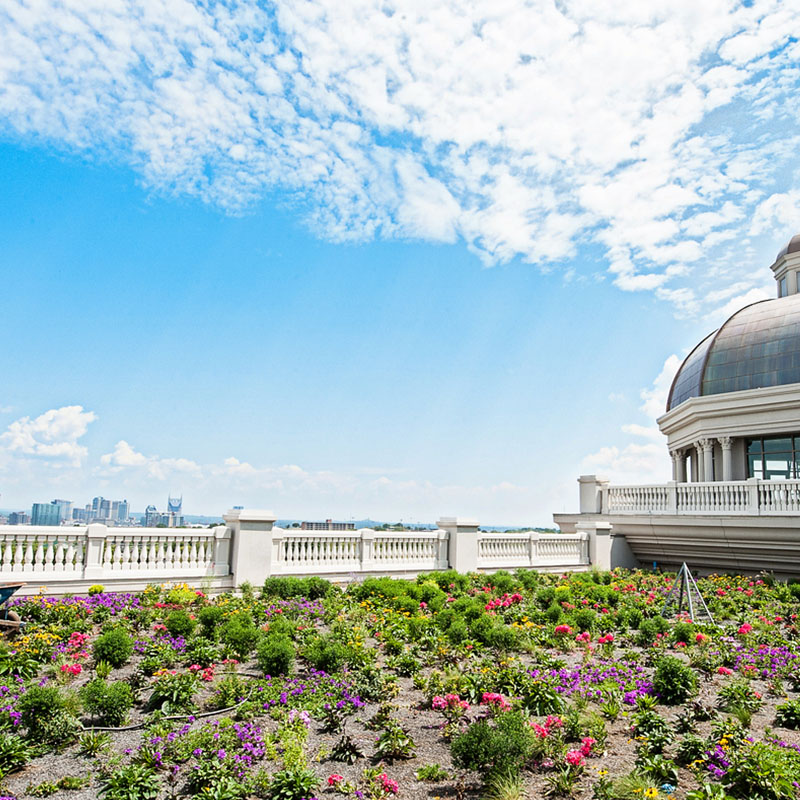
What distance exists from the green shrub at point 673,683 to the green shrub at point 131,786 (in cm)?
577

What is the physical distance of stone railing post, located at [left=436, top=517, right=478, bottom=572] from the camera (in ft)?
58.7

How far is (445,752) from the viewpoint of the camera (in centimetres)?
646

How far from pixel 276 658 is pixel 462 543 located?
33.5 ft

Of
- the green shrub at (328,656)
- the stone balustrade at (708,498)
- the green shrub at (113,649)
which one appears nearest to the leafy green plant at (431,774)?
the green shrub at (328,656)

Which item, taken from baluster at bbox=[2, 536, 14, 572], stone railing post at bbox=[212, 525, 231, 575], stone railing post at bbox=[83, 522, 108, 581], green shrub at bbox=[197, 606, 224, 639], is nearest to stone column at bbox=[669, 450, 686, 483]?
stone railing post at bbox=[212, 525, 231, 575]

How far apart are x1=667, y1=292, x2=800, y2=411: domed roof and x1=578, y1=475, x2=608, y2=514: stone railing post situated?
5.78 metres

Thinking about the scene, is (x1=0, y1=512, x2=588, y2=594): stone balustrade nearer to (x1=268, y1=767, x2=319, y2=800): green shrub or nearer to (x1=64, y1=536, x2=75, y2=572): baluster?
(x1=64, y1=536, x2=75, y2=572): baluster

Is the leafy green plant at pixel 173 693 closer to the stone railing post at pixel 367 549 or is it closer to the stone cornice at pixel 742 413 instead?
the stone railing post at pixel 367 549

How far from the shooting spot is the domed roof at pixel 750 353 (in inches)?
955

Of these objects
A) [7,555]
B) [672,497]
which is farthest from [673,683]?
[672,497]

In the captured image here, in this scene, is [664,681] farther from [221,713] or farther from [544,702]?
[221,713]

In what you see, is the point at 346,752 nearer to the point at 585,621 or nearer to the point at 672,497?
the point at 585,621

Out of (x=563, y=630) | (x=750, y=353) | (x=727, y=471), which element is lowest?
(x=563, y=630)

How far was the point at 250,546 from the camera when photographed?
14.6 meters
